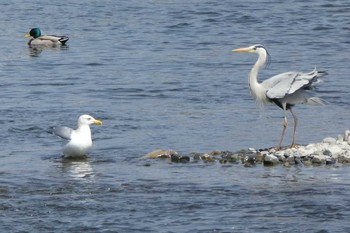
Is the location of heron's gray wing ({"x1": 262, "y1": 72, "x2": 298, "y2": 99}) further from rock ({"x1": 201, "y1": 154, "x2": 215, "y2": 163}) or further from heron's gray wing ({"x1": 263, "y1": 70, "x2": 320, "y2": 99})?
rock ({"x1": 201, "y1": 154, "x2": 215, "y2": 163})

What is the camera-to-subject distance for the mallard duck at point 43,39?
1025 inches

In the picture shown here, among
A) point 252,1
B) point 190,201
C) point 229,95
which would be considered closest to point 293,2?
point 252,1

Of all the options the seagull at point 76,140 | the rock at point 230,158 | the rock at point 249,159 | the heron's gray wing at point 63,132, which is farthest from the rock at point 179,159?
the heron's gray wing at point 63,132

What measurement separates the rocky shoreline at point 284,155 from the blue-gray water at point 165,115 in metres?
0.23

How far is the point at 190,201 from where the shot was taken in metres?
11.3

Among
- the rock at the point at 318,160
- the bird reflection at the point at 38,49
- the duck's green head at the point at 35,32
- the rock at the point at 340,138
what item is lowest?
the rock at the point at 318,160

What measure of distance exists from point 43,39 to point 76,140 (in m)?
13.1

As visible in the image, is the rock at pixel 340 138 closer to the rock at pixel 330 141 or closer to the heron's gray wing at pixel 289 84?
the rock at pixel 330 141

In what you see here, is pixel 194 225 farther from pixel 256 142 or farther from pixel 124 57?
pixel 124 57

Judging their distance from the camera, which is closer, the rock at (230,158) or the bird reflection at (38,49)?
the rock at (230,158)

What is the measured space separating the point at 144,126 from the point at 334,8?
15378 millimetres

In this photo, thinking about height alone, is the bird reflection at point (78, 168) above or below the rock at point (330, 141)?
above

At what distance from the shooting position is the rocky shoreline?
13148 millimetres

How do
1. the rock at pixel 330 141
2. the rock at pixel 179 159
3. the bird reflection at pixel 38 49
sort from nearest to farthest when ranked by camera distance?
the rock at pixel 179 159 → the rock at pixel 330 141 → the bird reflection at pixel 38 49
